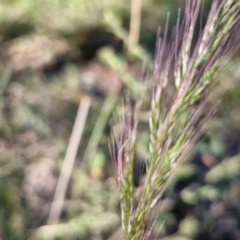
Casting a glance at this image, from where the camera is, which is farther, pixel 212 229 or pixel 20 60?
pixel 20 60

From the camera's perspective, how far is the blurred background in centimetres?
173

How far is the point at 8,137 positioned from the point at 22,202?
0.24m

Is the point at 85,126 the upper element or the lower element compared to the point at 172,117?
lower

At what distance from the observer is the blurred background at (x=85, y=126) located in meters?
1.73

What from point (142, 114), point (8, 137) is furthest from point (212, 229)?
point (8, 137)

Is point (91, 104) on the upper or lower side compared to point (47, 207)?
upper

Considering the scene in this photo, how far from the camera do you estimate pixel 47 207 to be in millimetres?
1913

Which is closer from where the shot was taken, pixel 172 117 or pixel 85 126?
pixel 172 117

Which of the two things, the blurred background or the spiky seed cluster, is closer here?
the spiky seed cluster

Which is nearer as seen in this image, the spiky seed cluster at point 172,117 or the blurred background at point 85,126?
the spiky seed cluster at point 172,117

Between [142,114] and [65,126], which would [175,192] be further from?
[65,126]

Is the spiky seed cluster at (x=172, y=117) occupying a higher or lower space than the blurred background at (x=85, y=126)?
higher

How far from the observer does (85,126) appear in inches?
74.7

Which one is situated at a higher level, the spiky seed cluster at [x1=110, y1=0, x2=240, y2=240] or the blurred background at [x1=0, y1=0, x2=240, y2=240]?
the spiky seed cluster at [x1=110, y1=0, x2=240, y2=240]
